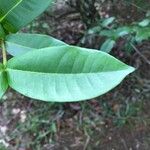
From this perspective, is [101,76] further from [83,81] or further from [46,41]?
[46,41]

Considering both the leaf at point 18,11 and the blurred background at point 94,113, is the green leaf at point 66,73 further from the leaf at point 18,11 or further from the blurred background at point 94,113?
the blurred background at point 94,113

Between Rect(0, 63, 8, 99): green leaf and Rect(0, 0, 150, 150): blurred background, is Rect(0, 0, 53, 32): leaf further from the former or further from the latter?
Rect(0, 0, 150, 150): blurred background

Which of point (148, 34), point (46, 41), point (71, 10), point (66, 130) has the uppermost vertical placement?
point (46, 41)

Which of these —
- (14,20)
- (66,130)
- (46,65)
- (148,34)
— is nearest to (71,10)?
(66,130)

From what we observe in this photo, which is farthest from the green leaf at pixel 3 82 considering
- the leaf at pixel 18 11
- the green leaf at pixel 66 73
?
the leaf at pixel 18 11

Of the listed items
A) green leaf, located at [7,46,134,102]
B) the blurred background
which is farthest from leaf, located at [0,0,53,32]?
the blurred background
